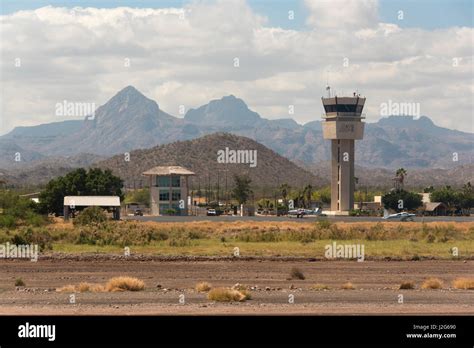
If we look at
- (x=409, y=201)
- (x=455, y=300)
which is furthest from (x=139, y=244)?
(x=409, y=201)

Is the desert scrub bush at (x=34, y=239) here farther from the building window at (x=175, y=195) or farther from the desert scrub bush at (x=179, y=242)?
the building window at (x=175, y=195)

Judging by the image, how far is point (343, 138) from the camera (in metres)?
149

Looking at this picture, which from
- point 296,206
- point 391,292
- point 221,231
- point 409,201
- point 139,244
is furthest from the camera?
point 296,206

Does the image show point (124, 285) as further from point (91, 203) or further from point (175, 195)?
point (175, 195)

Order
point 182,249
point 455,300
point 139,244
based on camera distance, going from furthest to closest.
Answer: point 139,244 → point 182,249 → point 455,300

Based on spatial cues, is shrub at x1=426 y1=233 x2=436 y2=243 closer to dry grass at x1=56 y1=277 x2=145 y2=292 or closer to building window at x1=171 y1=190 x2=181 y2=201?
dry grass at x1=56 y1=277 x2=145 y2=292

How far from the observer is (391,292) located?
3416cm

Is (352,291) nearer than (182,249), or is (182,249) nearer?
(352,291)

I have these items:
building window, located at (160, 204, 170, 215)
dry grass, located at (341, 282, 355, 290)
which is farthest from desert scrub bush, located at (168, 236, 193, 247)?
building window, located at (160, 204, 170, 215)

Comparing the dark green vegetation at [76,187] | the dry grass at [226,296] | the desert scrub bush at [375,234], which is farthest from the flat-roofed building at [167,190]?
the dry grass at [226,296]

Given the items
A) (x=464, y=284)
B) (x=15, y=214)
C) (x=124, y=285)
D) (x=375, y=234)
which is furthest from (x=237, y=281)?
(x=15, y=214)

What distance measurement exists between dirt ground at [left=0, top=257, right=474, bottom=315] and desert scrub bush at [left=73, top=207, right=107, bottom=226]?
104ft
